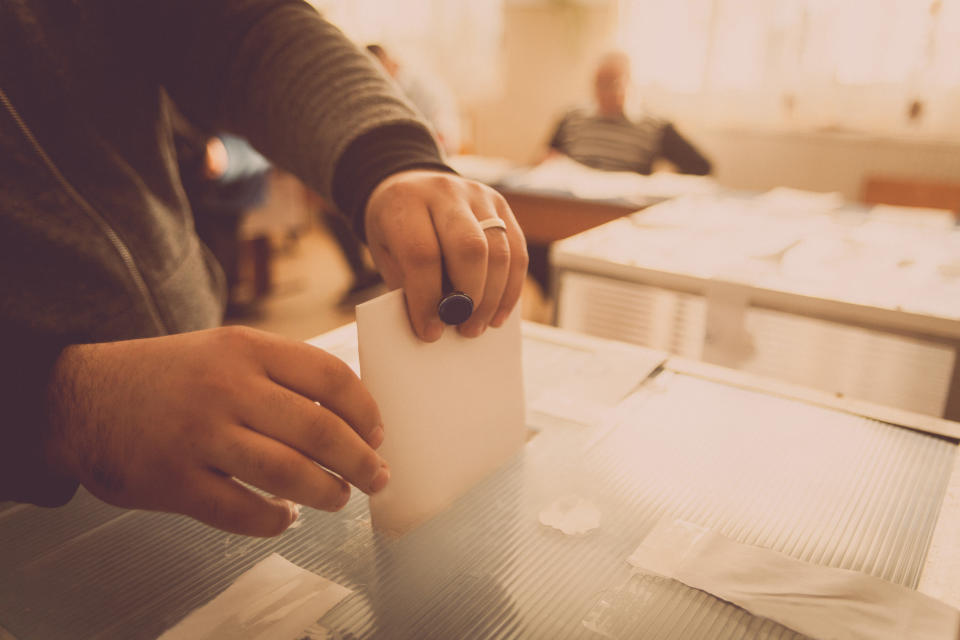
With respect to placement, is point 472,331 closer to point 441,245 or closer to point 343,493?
point 441,245

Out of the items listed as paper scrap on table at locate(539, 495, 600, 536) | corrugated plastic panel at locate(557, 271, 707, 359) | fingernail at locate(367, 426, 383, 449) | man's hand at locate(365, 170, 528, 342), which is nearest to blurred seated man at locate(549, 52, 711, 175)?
corrugated plastic panel at locate(557, 271, 707, 359)

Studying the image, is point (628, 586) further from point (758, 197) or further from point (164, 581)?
point (758, 197)

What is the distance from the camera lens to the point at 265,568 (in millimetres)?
515

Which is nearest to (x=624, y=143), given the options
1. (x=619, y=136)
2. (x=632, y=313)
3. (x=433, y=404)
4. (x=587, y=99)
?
(x=619, y=136)

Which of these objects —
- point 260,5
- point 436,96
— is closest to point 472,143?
point 436,96

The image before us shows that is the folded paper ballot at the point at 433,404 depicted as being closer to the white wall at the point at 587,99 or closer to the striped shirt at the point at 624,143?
the striped shirt at the point at 624,143

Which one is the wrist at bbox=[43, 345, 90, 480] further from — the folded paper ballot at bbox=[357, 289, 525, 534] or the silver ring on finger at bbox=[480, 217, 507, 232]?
the silver ring on finger at bbox=[480, 217, 507, 232]

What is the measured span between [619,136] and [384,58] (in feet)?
4.13

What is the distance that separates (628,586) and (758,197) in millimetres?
1799

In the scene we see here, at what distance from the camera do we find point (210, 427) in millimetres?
393

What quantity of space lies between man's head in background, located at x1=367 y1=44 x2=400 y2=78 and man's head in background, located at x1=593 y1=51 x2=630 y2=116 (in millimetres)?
1045

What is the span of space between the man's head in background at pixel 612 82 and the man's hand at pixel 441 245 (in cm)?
301

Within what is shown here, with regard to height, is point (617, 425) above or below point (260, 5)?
below

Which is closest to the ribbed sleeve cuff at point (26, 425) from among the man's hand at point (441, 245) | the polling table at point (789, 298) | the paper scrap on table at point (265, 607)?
the paper scrap on table at point (265, 607)
